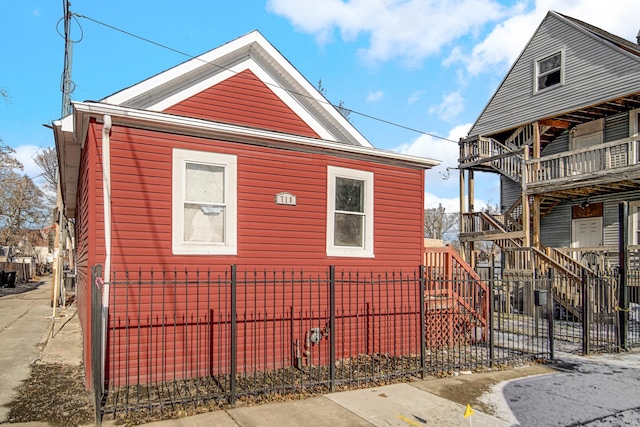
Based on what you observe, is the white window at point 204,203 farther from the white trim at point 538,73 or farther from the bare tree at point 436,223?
the bare tree at point 436,223

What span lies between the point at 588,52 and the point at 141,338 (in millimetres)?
17611

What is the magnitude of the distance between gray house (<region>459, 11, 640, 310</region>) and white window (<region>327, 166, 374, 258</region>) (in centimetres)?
814

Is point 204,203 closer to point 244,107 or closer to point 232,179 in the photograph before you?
point 232,179

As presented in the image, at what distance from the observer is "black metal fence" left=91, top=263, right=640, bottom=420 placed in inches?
234

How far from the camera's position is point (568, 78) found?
17344 mm

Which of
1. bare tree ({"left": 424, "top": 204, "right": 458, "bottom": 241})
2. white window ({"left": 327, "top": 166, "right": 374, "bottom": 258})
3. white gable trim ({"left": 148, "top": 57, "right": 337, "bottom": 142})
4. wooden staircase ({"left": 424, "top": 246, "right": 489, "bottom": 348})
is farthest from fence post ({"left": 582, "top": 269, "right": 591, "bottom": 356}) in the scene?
bare tree ({"left": 424, "top": 204, "right": 458, "bottom": 241})

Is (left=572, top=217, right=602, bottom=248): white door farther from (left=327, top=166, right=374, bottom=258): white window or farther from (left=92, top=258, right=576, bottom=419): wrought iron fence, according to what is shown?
(left=327, top=166, right=374, bottom=258): white window

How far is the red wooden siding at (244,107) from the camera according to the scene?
8.20 meters

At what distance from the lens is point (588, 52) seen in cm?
1680

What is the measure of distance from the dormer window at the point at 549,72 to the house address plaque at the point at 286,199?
562 inches

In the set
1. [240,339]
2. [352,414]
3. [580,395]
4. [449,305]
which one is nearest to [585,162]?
[449,305]

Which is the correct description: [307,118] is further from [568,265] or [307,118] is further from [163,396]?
[568,265]

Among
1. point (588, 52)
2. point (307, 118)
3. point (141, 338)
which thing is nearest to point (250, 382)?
point (141, 338)

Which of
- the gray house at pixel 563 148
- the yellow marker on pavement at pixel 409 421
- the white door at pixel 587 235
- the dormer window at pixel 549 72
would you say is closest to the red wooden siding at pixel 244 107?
the yellow marker on pavement at pixel 409 421
